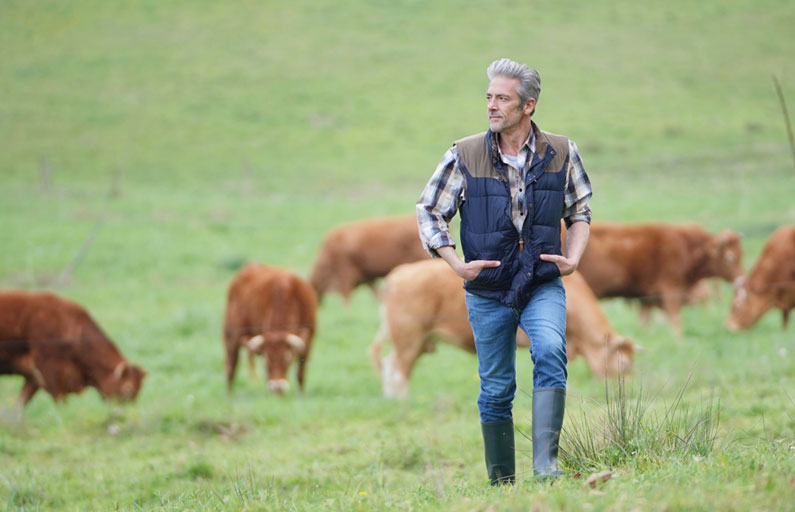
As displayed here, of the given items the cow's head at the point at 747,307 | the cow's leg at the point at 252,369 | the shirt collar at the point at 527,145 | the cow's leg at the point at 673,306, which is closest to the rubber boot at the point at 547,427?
the shirt collar at the point at 527,145

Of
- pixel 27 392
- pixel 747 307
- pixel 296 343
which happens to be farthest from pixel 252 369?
pixel 747 307

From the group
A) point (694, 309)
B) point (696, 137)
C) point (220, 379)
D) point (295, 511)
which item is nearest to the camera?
Result: point (295, 511)

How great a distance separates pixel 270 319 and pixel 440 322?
105 inches

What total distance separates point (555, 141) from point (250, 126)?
1345 inches

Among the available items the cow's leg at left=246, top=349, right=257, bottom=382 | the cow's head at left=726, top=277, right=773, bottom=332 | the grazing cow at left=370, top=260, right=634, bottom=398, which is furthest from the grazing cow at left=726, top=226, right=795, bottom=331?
the cow's leg at left=246, top=349, right=257, bottom=382

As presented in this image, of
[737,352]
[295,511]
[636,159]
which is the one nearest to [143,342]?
[737,352]

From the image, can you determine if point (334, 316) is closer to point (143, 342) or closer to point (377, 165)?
point (143, 342)

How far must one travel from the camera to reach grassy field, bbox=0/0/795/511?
17.7ft

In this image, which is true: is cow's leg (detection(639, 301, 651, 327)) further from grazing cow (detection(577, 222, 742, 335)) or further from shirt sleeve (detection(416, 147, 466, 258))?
shirt sleeve (detection(416, 147, 466, 258))

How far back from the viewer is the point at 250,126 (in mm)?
37469

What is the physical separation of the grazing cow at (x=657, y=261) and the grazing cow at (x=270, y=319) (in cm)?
410

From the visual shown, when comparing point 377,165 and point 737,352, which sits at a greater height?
point 377,165

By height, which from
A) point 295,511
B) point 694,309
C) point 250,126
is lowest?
point 694,309

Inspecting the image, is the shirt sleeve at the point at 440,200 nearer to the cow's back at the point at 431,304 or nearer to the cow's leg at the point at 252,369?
the cow's back at the point at 431,304
